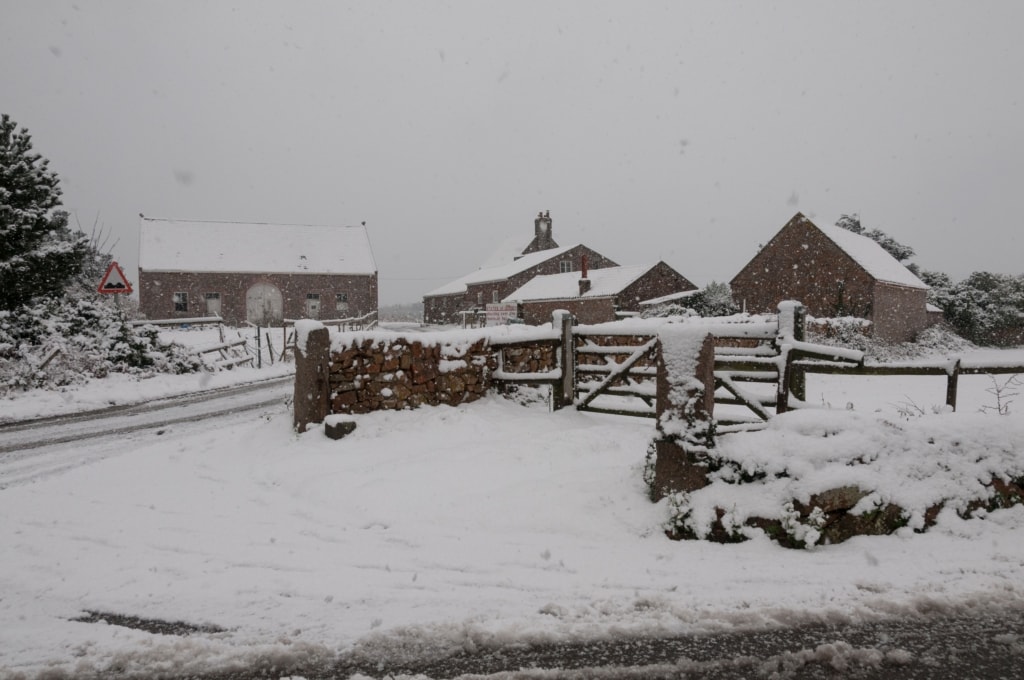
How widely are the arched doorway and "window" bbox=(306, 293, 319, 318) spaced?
168 centimetres

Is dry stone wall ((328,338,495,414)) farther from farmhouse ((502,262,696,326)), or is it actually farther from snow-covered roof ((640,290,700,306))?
snow-covered roof ((640,290,700,306))

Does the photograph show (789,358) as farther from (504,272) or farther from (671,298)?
(504,272)

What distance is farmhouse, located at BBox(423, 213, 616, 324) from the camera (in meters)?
46.0

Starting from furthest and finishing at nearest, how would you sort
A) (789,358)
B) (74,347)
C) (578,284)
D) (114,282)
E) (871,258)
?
(578,284) < (871,258) < (114,282) < (74,347) < (789,358)

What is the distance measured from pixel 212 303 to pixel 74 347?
27681mm

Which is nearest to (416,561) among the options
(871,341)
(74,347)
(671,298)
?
(74,347)

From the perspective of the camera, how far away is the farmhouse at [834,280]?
24.7 metres

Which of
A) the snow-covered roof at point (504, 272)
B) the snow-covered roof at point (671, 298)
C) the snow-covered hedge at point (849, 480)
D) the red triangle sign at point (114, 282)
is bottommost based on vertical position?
the snow-covered hedge at point (849, 480)

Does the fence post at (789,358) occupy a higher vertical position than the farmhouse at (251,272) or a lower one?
lower

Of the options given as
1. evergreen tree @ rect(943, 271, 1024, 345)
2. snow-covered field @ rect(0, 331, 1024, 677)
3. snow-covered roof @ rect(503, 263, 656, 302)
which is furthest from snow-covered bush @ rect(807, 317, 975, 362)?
snow-covered roof @ rect(503, 263, 656, 302)

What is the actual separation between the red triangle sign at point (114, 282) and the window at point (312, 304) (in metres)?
26.3

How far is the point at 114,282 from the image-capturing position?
43.7 feet

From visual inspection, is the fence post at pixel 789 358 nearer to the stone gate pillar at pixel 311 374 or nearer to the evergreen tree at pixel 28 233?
the stone gate pillar at pixel 311 374

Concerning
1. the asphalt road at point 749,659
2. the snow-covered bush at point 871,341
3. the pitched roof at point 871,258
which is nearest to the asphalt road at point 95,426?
the asphalt road at point 749,659
